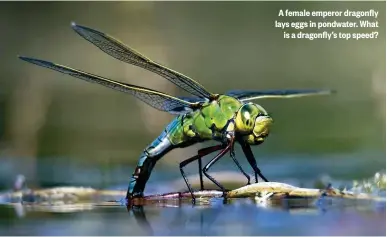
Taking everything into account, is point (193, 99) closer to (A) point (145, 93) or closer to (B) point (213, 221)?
(A) point (145, 93)

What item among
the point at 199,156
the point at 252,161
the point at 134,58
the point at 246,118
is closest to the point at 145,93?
the point at 134,58

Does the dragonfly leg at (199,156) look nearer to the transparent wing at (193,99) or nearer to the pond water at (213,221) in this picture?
the pond water at (213,221)

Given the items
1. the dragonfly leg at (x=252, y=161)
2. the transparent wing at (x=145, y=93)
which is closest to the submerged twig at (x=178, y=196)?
the dragonfly leg at (x=252, y=161)

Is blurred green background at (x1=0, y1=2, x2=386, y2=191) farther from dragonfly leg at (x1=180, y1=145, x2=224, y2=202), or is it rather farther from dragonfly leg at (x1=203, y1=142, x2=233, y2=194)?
dragonfly leg at (x1=203, y1=142, x2=233, y2=194)

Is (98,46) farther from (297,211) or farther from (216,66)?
(297,211)

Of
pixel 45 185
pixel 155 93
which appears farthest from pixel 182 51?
pixel 45 185

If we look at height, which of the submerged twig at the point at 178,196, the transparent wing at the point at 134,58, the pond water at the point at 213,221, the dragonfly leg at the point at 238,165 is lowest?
the pond water at the point at 213,221
